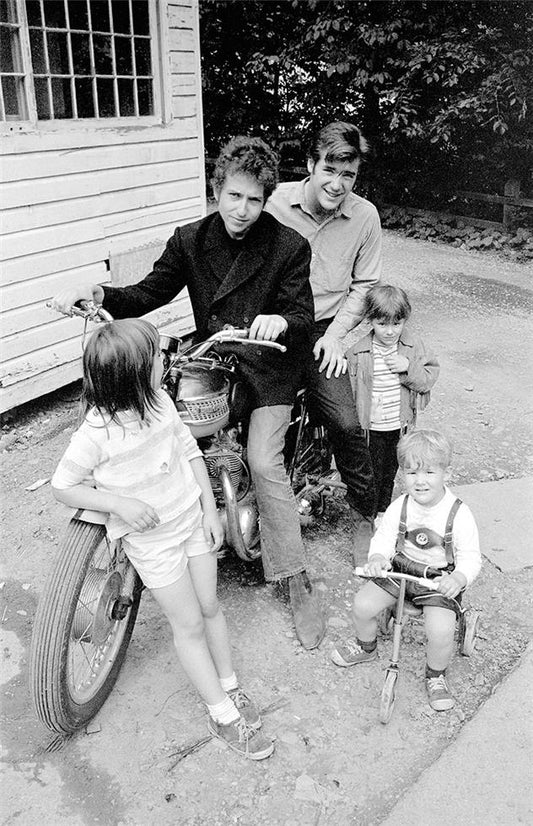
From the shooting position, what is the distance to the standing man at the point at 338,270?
3.28 meters

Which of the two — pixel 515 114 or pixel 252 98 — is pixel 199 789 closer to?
Result: pixel 515 114

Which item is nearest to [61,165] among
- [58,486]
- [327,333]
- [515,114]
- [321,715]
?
[327,333]

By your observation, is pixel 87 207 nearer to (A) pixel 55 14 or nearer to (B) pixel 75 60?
(B) pixel 75 60

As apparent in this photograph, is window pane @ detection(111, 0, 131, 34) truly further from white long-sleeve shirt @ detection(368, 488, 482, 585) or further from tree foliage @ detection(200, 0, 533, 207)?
tree foliage @ detection(200, 0, 533, 207)

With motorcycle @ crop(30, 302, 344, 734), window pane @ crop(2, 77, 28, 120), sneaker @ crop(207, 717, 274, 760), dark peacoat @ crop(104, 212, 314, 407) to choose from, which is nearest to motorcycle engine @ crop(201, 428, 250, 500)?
motorcycle @ crop(30, 302, 344, 734)

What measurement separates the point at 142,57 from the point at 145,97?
289 millimetres

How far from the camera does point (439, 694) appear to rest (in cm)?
263

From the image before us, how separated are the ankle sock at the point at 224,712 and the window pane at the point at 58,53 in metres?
4.39

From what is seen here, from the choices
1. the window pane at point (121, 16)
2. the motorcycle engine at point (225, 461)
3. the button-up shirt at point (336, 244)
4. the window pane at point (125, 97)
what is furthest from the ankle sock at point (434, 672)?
the window pane at point (121, 16)

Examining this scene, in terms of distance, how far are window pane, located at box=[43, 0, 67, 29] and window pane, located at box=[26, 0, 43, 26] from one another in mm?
56

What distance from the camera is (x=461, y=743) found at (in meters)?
2.39

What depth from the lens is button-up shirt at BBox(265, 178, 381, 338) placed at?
3539 millimetres

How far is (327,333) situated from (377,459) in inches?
25.4

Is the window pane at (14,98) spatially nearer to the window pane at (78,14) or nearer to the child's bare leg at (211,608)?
the window pane at (78,14)
